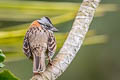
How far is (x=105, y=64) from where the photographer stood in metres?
9.37

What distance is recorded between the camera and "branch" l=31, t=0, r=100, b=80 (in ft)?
7.32

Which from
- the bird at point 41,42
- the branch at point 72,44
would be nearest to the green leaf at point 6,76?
the branch at point 72,44

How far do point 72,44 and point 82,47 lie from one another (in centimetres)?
629

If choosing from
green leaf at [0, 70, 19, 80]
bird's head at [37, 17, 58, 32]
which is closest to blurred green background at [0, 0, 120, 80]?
bird's head at [37, 17, 58, 32]

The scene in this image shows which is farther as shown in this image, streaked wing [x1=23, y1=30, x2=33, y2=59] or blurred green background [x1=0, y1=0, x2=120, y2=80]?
streaked wing [x1=23, y1=30, x2=33, y2=59]

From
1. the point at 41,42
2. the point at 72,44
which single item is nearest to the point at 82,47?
the point at 41,42

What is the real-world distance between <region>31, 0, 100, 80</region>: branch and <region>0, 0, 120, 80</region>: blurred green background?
48 mm

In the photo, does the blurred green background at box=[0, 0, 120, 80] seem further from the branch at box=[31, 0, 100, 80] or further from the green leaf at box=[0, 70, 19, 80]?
the green leaf at box=[0, 70, 19, 80]

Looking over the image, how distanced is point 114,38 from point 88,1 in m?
6.76

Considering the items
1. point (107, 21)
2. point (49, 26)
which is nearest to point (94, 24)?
point (107, 21)

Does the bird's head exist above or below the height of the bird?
above

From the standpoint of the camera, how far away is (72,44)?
2.35 m

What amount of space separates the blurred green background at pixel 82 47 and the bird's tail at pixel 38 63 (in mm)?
73

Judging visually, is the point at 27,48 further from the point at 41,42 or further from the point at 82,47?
the point at 82,47
